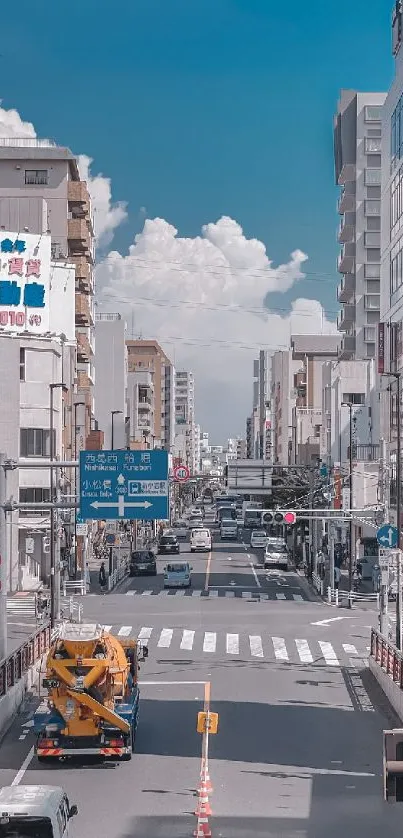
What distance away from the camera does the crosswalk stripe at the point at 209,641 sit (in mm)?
42062

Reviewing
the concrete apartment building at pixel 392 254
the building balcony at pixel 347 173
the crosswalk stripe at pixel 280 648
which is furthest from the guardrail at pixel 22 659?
the building balcony at pixel 347 173

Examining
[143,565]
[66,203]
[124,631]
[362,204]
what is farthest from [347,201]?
[124,631]

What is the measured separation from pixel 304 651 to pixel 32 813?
2802cm

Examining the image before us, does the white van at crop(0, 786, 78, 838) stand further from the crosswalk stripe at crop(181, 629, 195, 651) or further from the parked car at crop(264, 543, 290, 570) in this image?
the parked car at crop(264, 543, 290, 570)

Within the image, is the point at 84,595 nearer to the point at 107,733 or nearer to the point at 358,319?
the point at 107,733

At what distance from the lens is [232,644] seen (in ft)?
142

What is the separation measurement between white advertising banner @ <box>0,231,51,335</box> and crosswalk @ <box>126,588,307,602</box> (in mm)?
23518

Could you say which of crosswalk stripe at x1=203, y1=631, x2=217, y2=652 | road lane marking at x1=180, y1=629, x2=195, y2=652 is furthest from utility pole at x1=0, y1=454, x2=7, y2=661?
crosswalk stripe at x1=203, y1=631, x2=217, y2=652

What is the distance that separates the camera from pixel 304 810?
20000 millimetres

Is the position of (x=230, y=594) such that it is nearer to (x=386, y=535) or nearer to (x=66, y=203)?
(x=386, y=535)

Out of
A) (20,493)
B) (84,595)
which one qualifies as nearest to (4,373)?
(20,493)

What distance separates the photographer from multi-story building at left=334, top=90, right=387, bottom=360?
107812 mm

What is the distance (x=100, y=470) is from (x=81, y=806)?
1255cm

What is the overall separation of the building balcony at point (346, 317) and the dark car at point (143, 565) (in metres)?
41.6
